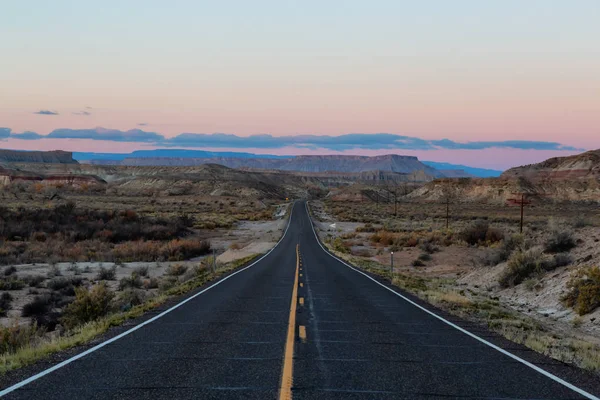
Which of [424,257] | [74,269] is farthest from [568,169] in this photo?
[74,269]

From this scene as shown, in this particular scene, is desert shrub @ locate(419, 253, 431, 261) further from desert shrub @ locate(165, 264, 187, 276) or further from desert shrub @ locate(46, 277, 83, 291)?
desert shrub @ locate(46, 277, 83, 291)

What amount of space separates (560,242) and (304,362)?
1892 centimetres

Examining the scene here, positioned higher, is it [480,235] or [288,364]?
[288,364]

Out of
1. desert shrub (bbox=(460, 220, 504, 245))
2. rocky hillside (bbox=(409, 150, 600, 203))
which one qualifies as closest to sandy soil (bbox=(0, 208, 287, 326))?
desert shrub (bbox=(460, 220, 504, 245))

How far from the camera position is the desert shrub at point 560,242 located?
920 inches

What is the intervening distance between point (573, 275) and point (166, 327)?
13412 mm

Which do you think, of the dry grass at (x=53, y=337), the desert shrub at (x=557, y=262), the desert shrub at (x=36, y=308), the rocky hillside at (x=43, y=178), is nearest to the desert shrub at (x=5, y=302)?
the desert shrub at (x=36, y=308)

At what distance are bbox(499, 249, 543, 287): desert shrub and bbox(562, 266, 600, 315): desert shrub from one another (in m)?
4.29

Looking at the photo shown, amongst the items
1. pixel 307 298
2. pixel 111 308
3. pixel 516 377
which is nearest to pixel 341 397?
pixel 516 377

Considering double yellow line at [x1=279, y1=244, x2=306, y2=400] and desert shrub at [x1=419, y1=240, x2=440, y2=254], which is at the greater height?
double yellow line at [x1=279, y1=244, x2=306, y2=400]

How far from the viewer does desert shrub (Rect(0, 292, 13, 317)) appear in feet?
63.7

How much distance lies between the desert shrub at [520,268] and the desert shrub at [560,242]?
5.13 feet

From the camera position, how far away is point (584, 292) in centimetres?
1574

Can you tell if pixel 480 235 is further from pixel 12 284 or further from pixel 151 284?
pixel 12 284
